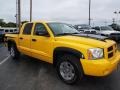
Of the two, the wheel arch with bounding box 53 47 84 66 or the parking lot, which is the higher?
the wheel arch with bounding box 53 47 84 66

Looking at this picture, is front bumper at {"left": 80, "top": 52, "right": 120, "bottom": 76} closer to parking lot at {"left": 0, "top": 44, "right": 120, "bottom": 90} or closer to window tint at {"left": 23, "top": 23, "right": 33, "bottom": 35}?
parking lot at {"left": 0, "top": 44, "right": 120, "bottom": 90}

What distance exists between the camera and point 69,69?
5504 millimetres

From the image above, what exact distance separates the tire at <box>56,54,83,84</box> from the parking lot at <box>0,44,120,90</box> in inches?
7.0

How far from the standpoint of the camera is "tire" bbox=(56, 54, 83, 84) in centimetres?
519

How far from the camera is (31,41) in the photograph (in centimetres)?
708

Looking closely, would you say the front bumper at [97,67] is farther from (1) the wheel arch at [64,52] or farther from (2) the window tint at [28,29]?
(2) the window tint at [28,29]

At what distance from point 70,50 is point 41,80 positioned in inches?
52.0

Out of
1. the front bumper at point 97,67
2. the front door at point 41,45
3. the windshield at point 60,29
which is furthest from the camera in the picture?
the windshield at point 60,29

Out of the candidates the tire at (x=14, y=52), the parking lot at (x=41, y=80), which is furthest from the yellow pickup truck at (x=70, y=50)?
the tire at (x=14, y=52)

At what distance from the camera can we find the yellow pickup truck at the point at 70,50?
496 centimetres

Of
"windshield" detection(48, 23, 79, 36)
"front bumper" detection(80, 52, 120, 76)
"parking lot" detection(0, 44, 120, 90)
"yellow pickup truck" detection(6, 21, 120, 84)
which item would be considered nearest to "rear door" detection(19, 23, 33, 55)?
"yellow pickup truck" detection(6, 21, 120, 84)

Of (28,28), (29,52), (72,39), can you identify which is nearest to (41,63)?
(29,52)

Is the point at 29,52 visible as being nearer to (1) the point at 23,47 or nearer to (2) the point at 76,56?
(1) the point at 23,47

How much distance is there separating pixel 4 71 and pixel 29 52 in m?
1.13
